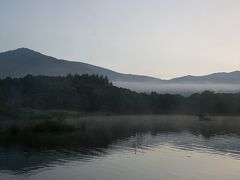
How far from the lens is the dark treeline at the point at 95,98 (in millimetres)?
111438

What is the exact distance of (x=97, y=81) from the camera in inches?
5635

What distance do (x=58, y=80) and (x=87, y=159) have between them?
333 feet

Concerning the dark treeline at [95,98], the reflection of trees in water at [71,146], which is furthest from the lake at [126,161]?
the dark treeline at [95,98]

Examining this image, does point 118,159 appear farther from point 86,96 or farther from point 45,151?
point 86,96

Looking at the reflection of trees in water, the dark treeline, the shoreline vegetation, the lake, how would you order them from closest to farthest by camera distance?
the lake → the reflection of trees in water → the shoreline vegetation → the dark treeline

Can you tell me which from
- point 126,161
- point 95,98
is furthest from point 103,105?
point 126,161

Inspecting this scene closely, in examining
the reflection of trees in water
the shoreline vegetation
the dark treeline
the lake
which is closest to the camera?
the lake

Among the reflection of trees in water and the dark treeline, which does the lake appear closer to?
the reflection of trees in water

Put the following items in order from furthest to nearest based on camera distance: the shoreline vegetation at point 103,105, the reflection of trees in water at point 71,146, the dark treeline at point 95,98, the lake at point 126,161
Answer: the dark treeline at point 95,98, the shoreline vegetation at point 103,105, the reflection of trees in water at point 71,146, the lake at point 126,161

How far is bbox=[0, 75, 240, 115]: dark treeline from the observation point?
11144 centimetres

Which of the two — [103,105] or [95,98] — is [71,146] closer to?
[103,105]

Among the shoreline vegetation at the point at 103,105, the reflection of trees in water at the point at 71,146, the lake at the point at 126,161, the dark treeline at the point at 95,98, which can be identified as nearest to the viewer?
the lake at the point at 126,161

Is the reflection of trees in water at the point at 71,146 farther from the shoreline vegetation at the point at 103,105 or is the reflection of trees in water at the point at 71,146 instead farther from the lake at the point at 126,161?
the shoreline vegetation at the point at 103,105

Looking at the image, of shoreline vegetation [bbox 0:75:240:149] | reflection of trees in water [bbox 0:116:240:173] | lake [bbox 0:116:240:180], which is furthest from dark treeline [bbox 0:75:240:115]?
lake [bbox 0:116:240:180]
